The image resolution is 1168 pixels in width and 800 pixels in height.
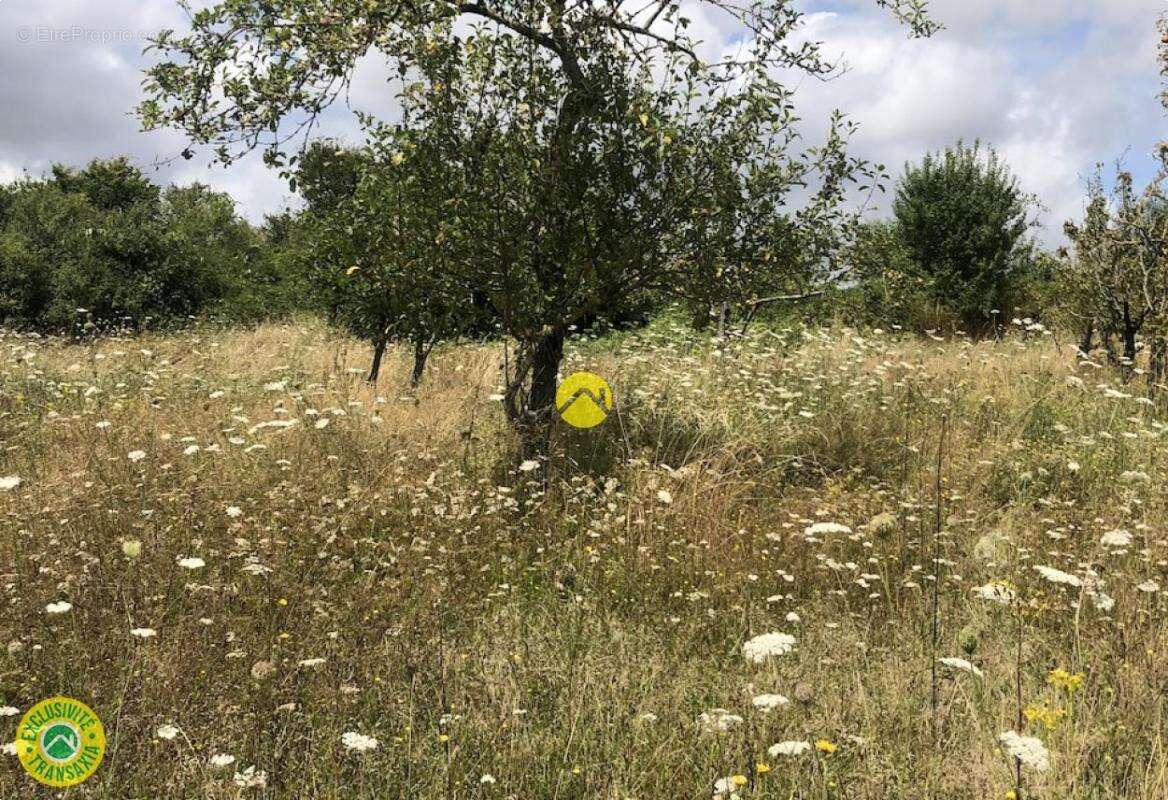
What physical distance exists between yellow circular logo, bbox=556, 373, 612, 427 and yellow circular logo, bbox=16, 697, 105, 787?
3.89 meters

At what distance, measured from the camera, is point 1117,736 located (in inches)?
102

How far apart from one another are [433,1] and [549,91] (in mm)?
929

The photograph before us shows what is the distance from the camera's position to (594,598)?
12.4 ft

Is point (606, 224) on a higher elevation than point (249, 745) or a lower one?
higher

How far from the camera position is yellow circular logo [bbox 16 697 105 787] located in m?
1.92

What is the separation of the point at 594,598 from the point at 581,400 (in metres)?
2.26

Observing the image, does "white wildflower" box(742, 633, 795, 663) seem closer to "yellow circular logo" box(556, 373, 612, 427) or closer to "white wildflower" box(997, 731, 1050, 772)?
"white wildflower" box(997, 731, 1050, 772)

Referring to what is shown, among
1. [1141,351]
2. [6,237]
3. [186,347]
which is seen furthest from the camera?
[6,237]

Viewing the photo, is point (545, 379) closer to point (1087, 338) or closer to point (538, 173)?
point (538, 173)

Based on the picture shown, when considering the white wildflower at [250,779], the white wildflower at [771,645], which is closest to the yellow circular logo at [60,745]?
the white wildflower at [250,779]

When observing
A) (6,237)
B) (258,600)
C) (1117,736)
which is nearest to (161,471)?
(258,600)

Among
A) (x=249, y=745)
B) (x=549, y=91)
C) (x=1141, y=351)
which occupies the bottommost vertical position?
(x=249, y=745)

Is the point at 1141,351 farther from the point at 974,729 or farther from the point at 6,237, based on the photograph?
the point at 6,237

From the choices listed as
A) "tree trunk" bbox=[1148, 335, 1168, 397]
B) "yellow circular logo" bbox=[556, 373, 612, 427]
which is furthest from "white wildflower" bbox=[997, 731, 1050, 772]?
"tree trunk" bbox=[1148, 335, 1168, 397]
